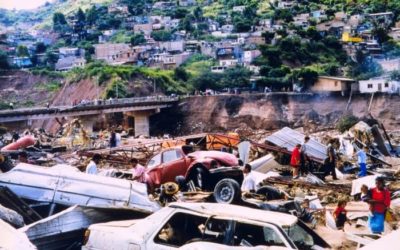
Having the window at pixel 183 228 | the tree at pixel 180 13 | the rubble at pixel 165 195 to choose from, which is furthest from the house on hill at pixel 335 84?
the tree at pixel 180 13

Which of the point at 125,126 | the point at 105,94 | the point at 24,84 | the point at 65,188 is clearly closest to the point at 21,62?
the point at 24,84

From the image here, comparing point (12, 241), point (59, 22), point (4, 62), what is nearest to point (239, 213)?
point (12, 241)

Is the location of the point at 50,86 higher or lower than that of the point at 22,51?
lower

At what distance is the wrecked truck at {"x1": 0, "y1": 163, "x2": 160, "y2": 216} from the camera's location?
10.1 metres

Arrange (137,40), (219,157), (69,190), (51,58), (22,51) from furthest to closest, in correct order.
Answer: (137,40) → (22,51) → (51,58) → (219,157) → (69,190)

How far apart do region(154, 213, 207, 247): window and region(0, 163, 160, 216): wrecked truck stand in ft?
9.70

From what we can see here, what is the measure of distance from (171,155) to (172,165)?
1.27 ft

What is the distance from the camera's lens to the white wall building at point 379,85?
221 ft

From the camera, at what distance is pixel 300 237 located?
23.6 feet

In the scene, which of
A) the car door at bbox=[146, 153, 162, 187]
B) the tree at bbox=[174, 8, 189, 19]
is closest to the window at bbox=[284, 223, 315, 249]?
the car door at bbox=[146, 153, 162, 187]

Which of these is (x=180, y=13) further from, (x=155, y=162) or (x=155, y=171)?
(x=155, y=171)

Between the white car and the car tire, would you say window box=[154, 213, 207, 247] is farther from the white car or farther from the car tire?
the car tire

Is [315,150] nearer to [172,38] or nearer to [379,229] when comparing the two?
[379,229]

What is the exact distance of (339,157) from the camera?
20.6 m
